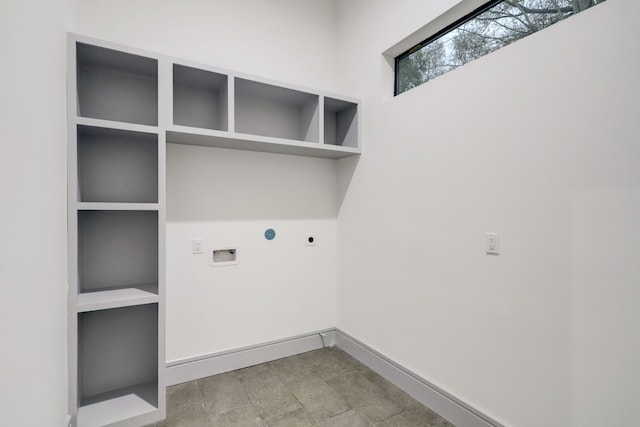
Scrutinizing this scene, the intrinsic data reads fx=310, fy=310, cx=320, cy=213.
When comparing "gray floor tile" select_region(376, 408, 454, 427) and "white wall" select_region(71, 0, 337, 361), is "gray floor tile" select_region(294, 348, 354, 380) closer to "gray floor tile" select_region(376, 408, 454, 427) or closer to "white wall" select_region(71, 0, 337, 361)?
"white wall" select_region(71, 0, 337, 361)

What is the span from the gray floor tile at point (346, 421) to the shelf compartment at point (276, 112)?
1872 mm

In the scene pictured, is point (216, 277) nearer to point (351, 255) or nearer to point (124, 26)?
point (351, 255)

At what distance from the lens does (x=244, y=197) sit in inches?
97.3

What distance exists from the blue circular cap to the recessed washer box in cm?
27

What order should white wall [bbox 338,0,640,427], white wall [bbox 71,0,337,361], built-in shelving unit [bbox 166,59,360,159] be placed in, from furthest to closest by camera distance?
1. white wall [bbox 71,0,337,361]
2. built-in shelving unit [bbox 166,59,360,159]
3. white wall [bbox 338,0,640,427]

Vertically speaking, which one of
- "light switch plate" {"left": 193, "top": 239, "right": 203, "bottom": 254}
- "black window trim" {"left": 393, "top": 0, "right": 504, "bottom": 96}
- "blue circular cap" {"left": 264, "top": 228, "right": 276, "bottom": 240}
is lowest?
"light switch plate" {"left": 193, "top": 239, "right": 203, "bottom": 254}

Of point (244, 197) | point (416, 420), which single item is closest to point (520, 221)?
point (416, 420)

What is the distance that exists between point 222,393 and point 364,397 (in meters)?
0.96

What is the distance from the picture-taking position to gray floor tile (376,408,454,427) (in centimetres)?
180

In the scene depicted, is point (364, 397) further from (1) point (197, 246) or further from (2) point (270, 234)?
(1) point (197, 246)

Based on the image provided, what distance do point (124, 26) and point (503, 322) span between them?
291cm

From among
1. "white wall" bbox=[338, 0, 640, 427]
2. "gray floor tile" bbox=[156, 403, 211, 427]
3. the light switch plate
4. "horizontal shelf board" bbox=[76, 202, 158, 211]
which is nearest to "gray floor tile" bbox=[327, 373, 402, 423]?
"white wall" bbox=[338, 0, 640, 427]
